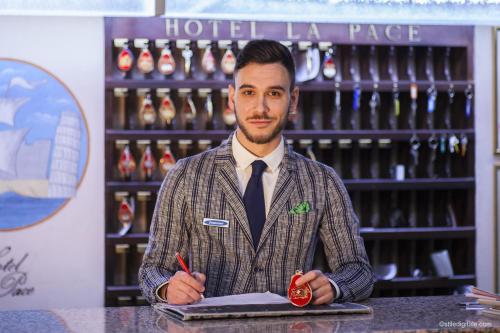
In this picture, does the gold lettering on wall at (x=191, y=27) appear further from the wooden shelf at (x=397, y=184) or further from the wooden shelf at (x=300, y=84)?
the wooden shelf at (x=397, y=184)

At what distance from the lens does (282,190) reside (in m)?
2.64

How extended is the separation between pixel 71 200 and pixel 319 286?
131 inches

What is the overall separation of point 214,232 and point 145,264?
8.7 inches

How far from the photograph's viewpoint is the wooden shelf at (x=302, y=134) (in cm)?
523

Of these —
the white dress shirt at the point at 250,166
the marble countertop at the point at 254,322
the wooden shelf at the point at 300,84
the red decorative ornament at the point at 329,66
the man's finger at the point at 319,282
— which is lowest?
the marble countertop at the point at 254,322

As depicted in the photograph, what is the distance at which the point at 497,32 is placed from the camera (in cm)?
563

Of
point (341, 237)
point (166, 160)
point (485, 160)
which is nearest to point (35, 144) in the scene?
point (166, 160)

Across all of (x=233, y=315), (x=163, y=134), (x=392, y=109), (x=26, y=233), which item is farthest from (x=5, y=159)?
(x=233, y=315)

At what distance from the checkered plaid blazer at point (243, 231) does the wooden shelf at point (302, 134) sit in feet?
8.35

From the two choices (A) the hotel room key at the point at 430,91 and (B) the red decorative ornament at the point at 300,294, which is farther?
(A) the hotel room key at the point at 430,91

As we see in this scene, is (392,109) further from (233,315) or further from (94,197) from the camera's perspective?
(233,315)

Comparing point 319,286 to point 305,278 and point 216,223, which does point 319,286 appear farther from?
point 216,223

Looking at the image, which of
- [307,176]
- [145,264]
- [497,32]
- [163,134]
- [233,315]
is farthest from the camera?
[497,32]

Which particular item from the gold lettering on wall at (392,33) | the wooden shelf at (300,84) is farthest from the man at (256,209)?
the gold lettering on wall at (392,33)
